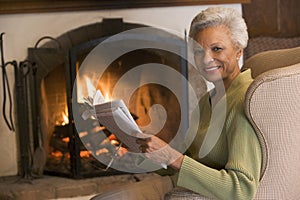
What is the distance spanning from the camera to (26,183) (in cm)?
309

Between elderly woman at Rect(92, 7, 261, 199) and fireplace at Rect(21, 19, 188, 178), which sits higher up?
elderly woman at Rect(92, 7, 261, 199)

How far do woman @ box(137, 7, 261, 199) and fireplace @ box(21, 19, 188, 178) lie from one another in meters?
1.30

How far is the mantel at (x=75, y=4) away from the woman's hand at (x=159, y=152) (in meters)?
1.77

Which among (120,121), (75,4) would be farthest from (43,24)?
(120,121)

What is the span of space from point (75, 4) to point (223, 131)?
1775 millimetres

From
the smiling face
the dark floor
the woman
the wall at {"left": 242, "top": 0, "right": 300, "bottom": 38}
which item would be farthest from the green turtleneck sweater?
the wall at {"left": 242, "top": 0, "right": 300, "bottom": 38}

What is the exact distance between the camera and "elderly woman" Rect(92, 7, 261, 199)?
1.51 metres

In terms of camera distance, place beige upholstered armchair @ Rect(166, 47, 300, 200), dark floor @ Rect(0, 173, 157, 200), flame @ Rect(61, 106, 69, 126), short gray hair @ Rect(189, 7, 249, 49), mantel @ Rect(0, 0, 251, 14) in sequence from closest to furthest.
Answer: beige upholstered armchair @ Rect(166, 47, 300, 200) → short gray hair @ Rect(189, 7, 249, 49) → dark floor @ Rect(0, 173, 157, 200) → mantel @ Rect(0, 0, 251, 14) → flame @ Rect(61, 106, 69, 126)

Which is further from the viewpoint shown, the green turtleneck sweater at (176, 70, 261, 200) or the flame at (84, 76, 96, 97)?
the flame at (84, 76, 96, 97)

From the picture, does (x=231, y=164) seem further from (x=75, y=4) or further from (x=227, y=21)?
A: (x=75, y=4)

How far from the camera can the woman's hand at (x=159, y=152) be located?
5.10 feet

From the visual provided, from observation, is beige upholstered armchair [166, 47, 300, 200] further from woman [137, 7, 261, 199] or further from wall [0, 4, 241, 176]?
wall [0, 4, 241, 176]

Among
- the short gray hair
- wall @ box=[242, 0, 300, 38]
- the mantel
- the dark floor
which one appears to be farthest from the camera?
wall @ box=[242, 0, 300, 38]

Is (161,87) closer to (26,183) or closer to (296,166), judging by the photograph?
(26,183)
